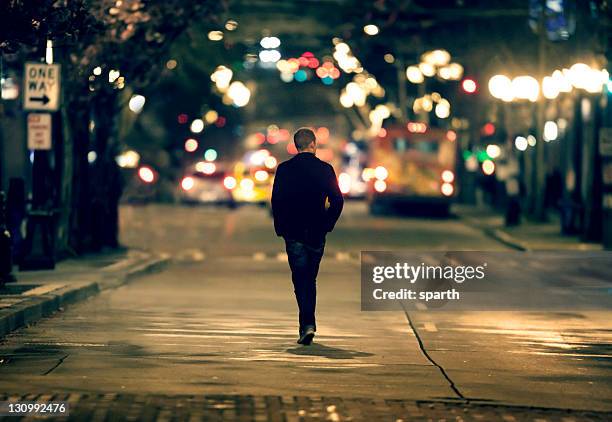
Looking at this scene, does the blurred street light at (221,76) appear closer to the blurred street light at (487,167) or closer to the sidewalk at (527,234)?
the sidewalk at (527,234)

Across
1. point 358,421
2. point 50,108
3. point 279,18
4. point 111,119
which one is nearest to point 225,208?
point 279,18

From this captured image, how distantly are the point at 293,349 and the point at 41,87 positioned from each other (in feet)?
30.3

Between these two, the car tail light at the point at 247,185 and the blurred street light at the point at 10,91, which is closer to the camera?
the blurred street light at the point at 10,91

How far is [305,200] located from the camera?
47.8ft

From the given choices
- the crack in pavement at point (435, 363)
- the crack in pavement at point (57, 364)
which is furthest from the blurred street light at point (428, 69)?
the crack in pavement at point (57, 364)

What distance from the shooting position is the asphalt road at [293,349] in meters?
11.9

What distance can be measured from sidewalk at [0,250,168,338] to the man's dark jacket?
2.97 metres

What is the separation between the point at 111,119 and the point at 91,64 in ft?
12.7

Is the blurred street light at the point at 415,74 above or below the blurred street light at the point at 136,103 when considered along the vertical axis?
above

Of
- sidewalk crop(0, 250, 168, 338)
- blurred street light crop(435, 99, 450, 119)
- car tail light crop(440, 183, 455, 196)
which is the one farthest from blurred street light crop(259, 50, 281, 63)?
sidewalk crop(0, 250, 168, 338)

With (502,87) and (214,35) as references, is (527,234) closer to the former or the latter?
(502,87)

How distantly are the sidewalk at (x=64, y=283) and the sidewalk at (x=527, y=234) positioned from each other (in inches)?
365

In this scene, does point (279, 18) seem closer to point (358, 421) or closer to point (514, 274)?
point (514, 274)

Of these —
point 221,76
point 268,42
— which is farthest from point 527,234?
point 268,42
